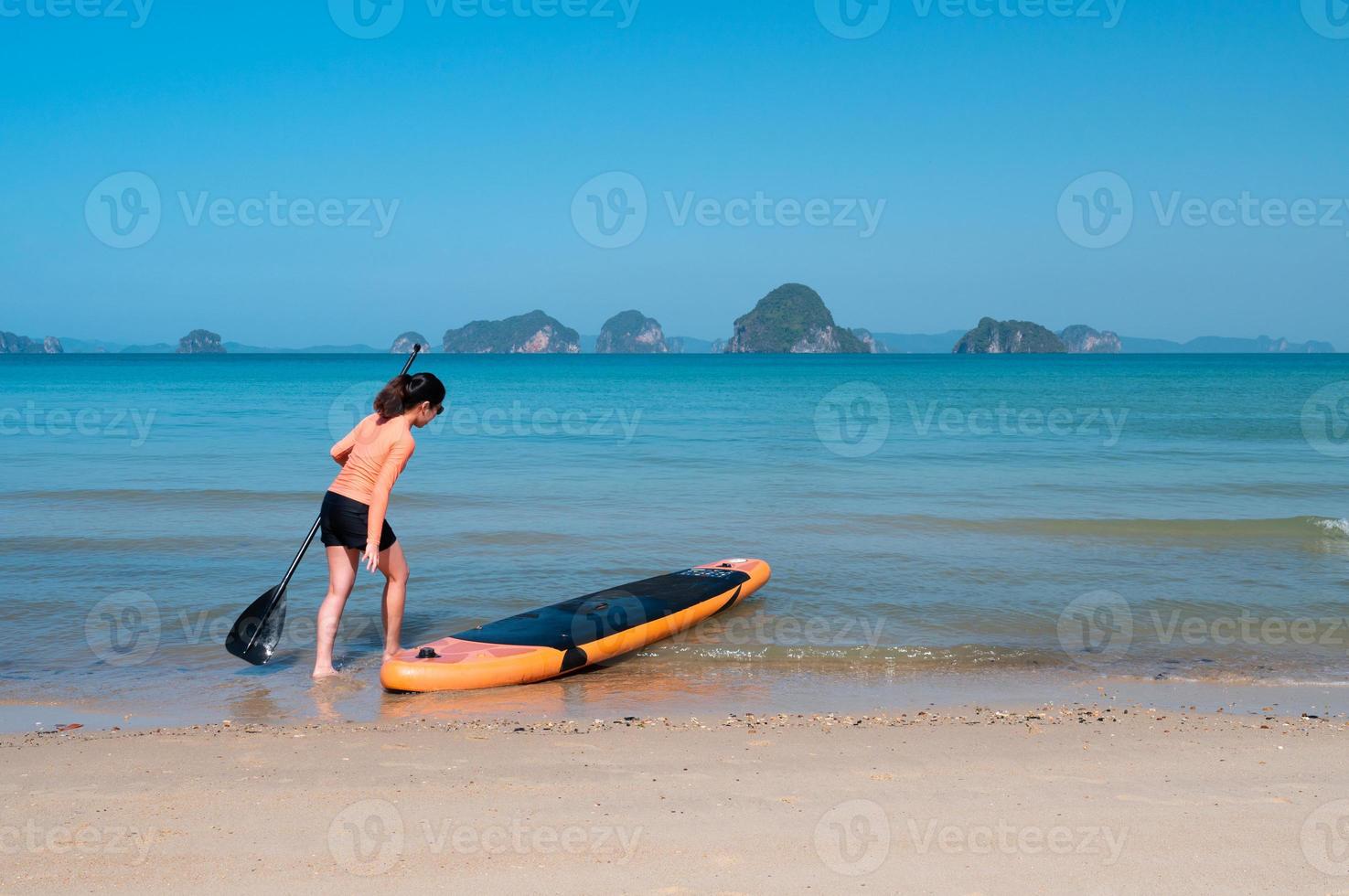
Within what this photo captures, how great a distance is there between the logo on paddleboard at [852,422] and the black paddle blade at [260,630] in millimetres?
13975

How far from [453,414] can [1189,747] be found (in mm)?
29621

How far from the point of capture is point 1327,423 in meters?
27.3

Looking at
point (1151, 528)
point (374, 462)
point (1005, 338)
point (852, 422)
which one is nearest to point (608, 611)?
point (374, 462)

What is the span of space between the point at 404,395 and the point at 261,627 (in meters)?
1.86

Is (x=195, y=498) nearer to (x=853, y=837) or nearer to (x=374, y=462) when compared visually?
(x=374, y=462)

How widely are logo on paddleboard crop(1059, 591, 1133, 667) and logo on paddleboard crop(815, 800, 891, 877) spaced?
10.3ft

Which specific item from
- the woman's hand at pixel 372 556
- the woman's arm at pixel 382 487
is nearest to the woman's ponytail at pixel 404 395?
the woman's arm at pixel 382 487

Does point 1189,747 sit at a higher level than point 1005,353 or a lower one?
lower

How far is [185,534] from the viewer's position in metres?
10.7

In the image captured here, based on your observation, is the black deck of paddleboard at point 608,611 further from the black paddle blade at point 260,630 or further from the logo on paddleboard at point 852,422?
the logo on paddleboard at point 852,422

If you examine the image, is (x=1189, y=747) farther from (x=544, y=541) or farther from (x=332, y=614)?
(x=544, y=541)

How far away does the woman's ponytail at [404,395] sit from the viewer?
569cm

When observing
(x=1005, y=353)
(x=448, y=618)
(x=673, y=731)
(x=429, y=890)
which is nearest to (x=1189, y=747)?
(x=673, y=731)

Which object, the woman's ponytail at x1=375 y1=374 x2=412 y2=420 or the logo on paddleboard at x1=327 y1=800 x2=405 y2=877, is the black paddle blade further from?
the logo on paddleboard at x1=327 y1=800 x2=405 y2=877
